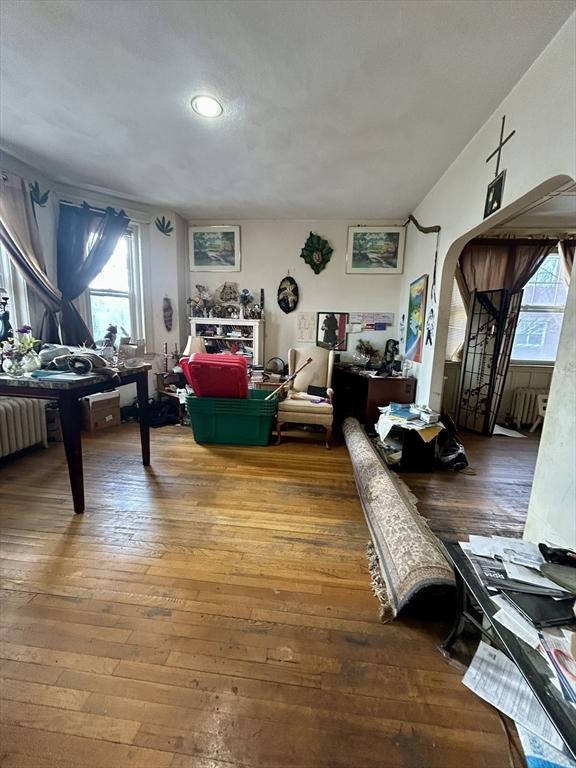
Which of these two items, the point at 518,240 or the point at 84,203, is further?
the point at 518,240

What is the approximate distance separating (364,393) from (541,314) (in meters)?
2.80

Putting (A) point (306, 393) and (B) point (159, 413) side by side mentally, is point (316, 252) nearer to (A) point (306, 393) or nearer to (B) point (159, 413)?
(A) point (306, 393)

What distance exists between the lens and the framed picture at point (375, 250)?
4.30 meters

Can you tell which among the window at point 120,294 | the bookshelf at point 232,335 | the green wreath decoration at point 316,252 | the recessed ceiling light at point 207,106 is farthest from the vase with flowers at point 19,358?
the green wreath decoration at point 316,252

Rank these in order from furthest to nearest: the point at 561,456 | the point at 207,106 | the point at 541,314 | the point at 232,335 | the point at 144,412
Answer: the point at 232,335 → the point at 541,314 → the point at 144,412 → the point at 207,106 → the point at 561,456

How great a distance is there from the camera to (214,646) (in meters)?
1.28

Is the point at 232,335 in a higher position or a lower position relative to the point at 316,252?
lower

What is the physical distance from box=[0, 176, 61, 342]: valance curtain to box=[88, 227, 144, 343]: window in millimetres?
618

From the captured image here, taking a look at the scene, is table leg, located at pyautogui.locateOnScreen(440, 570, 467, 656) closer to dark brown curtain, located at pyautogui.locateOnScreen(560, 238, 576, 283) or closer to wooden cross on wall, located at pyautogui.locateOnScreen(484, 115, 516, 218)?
wooden cross on wall, located at pyautogui.locateOnScreen(484, 115, 516, 218)

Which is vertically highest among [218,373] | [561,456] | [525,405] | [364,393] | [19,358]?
[19,358]

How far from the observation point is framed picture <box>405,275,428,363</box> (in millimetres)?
3336

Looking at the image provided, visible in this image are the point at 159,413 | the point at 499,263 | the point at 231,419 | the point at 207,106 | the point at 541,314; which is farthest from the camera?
the point at 541,314

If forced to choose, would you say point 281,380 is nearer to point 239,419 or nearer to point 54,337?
point 239,419

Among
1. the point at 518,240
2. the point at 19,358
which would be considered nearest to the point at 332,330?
the point at 518,240
